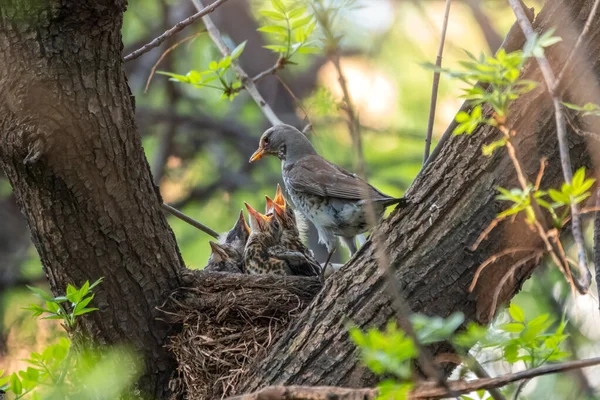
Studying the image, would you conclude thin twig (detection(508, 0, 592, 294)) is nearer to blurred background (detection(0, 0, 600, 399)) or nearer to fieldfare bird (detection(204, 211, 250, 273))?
fieldfare bird (detection(204, 211, 250, 273))

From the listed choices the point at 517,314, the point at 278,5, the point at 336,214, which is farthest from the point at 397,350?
the point at 336,214

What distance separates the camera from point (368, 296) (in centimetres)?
357

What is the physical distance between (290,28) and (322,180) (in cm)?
150

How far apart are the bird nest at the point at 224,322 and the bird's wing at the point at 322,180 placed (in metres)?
0.69

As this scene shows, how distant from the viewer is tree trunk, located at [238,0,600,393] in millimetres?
3424

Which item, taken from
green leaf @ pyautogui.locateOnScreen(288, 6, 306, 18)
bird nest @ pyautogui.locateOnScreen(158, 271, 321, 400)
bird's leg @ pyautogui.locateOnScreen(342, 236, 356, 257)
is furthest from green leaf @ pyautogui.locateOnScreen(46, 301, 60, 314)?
bird's leg @ pyautogui.locateOnScreen(342, 236, 356, 257)

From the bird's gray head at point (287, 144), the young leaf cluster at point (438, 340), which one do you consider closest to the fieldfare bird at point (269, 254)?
the bird's gray head at point (287, 144)

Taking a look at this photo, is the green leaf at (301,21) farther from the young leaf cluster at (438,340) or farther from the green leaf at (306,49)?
the young leaf cluster at (438,340)

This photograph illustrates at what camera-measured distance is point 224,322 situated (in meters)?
4.75

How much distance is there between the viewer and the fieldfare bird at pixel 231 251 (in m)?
6.07

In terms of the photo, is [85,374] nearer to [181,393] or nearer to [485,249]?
[181,393]

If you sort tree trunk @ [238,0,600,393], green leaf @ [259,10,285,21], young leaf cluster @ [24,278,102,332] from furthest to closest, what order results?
green leaf @ [259,10,285,21] → young leaf cluster @ [24,278,102,332] → tree trunk @ [238,0,600,393]

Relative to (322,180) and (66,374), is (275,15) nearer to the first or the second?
(322,180)

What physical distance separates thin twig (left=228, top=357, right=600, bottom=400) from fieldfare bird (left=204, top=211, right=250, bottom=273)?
11.1ft
